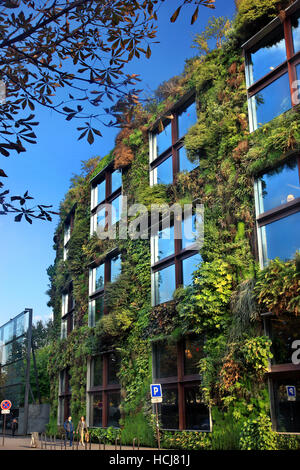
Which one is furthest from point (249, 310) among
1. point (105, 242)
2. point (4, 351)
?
point (4, 351)

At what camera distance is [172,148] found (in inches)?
930

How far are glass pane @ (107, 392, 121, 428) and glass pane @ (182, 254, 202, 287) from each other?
291 inches

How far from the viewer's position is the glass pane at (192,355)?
18.9 m

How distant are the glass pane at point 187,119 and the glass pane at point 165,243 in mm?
4310

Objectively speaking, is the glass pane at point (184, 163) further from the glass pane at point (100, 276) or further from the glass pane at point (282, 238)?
the glass pane at point (100, 276)

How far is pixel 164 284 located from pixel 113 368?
19.5 ft

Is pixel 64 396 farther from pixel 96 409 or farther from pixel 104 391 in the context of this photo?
pixel 104 391

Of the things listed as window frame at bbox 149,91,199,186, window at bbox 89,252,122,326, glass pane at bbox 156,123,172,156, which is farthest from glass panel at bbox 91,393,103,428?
glass pane at bbox 156,123,172,156

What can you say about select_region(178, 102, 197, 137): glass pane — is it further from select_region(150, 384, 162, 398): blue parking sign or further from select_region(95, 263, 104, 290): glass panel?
select_region(150, 384, 162, 398): blue parking sign

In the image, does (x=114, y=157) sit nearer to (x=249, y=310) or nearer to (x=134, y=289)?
(x=134, y=289)

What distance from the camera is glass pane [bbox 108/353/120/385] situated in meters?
25.1

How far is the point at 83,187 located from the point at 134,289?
12230 millimetres

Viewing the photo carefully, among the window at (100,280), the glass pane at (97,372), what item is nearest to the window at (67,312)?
the window at (100,280)

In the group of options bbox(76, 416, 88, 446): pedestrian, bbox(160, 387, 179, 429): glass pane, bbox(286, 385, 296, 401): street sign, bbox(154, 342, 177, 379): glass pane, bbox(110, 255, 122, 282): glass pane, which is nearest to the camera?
bbox(286, 385, 296, 401): street sign
